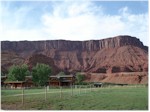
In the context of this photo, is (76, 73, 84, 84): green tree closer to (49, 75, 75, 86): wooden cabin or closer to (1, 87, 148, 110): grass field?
(49, 75, 75, 86): wooden cabin

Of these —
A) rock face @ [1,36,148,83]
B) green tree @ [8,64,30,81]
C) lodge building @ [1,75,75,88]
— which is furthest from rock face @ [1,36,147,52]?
lodge building @ [1,75,75,88]

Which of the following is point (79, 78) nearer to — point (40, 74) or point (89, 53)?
point (89, 53)

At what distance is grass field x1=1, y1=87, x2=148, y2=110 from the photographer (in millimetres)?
7367

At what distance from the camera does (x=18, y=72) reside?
27.5ft

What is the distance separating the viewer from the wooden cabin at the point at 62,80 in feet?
28.4

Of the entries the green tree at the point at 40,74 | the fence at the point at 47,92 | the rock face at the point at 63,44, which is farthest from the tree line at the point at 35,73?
the rock face at the point at 63,44

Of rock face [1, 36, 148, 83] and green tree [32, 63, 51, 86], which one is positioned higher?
rock face [1, 36, 148, 83]

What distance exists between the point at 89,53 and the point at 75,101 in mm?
1249

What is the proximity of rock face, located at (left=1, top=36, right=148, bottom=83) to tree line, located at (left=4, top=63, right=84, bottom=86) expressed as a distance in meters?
0.20

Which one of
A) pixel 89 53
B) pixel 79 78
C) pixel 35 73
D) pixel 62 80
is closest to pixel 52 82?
pixel 62 80

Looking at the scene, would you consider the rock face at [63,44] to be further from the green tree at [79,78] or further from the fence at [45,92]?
the fence at [45,92]

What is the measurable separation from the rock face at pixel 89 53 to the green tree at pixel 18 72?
0.69 ft

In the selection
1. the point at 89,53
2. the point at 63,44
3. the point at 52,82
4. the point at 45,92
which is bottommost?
the point at 45,92

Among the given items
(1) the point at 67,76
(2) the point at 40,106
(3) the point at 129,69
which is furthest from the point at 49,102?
(3) the point at 129,69
